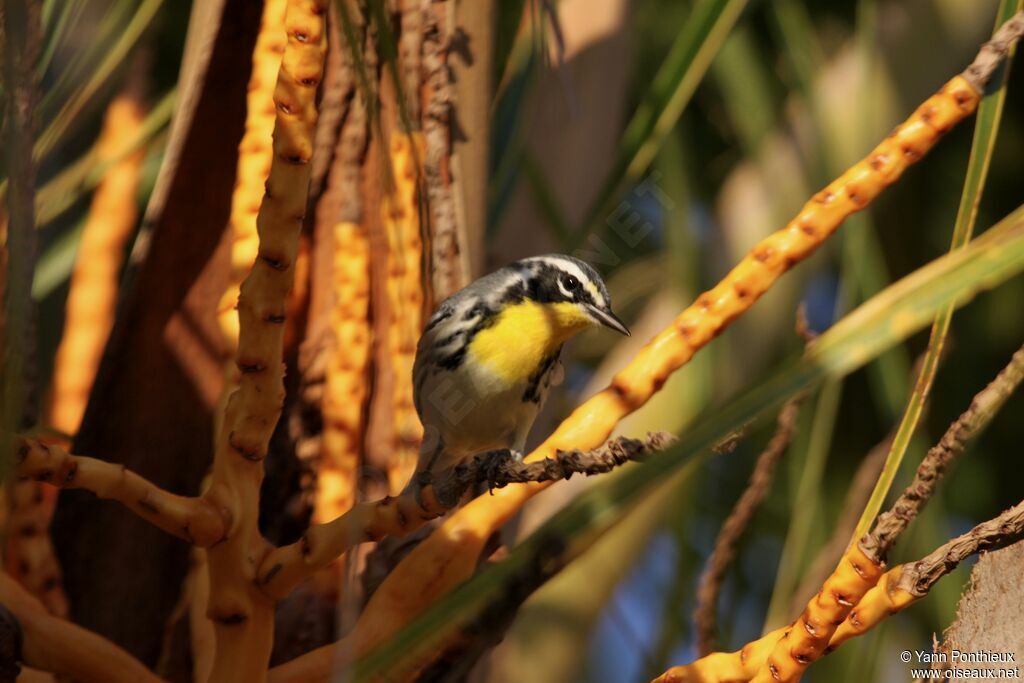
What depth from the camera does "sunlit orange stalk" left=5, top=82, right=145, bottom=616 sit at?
1.34m

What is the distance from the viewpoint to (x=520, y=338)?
7.61 feet

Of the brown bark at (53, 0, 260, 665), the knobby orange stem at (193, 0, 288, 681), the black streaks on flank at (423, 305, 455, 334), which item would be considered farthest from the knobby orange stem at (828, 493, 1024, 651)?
the black streaks on flank at (423, 305, 455, 334)

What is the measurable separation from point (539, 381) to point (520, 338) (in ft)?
0.28

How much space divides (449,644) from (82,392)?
0.71 metres

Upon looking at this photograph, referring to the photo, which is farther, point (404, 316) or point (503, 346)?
point (503, 346)

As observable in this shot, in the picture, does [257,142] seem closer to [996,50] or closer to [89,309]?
[89,309]

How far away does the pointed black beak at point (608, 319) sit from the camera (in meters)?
2.13

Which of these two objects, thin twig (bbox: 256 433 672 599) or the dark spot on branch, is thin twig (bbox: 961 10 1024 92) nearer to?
thin twig (bbox: 256 433 672 599)

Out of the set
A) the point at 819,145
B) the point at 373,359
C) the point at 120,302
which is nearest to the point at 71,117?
the point at 120,302

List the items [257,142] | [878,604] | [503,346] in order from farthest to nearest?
1. [503,346]
2. [257,142]
3. [878,604]

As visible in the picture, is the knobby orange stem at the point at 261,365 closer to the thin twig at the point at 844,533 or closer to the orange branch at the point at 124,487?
the orange branch at the point at 124,487

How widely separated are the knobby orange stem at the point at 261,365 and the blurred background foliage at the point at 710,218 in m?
0.26

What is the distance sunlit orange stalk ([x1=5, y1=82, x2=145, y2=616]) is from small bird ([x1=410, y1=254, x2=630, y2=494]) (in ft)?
1.80

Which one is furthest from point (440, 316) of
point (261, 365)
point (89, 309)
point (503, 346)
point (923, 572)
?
point (923, 572)
